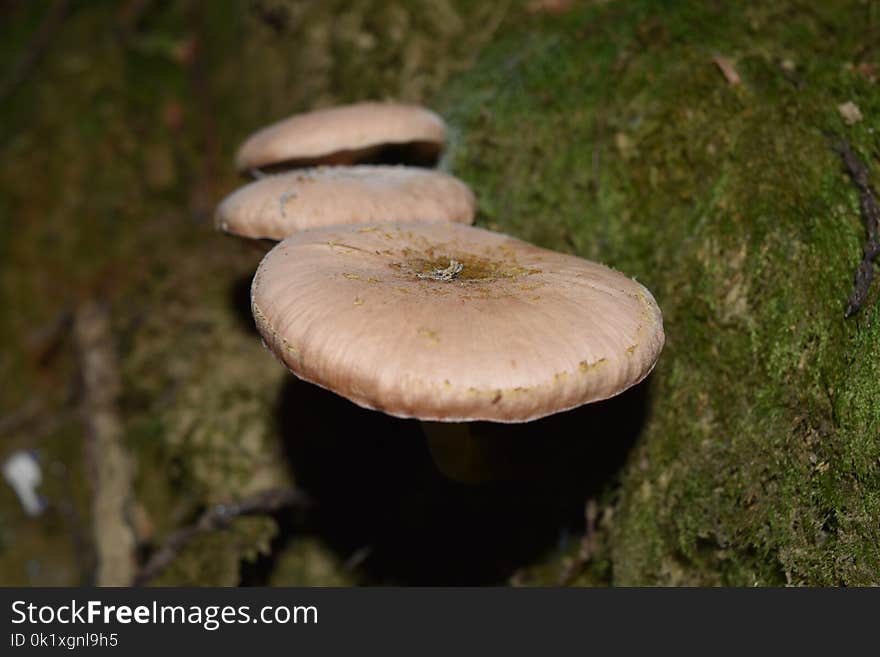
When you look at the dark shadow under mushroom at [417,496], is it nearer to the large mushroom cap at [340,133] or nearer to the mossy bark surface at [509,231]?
the mossy bark surface at [509,231]

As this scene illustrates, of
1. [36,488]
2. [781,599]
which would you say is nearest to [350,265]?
[781,599]

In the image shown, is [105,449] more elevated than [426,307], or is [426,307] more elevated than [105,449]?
[426,307]

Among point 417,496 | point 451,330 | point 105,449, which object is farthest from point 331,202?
point 105,449

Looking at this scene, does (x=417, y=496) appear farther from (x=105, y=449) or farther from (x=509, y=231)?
(x=105, y=449)

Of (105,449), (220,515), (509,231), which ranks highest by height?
(509,231)

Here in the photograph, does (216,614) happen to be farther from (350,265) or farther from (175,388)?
(175,388)
